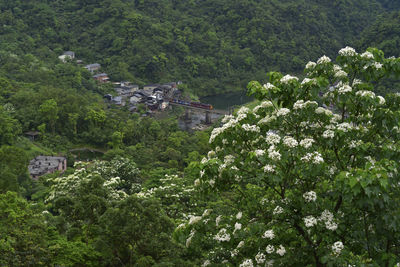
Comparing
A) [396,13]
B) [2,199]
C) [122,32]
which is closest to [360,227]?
[2,199]

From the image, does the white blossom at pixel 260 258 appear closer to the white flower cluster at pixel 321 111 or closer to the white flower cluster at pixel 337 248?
the white flower cluster at pixel 337 248

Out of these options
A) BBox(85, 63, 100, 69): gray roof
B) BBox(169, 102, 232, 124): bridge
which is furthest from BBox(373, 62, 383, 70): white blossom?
BBox(85, 63, 100, 69): gray roof

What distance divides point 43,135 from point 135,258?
2847 cm

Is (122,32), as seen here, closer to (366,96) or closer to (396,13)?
(396,13)

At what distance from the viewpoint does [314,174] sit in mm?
5938

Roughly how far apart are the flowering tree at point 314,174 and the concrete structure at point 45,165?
2529cm

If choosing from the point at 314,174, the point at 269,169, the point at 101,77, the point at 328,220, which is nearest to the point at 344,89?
the point at 314,174

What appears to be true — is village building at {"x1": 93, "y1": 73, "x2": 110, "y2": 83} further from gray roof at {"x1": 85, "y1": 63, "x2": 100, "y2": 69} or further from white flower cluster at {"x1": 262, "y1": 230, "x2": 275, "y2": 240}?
white flower cluster at {"x1": 262, "y1": 230, "x2": 275, "y2": 240}

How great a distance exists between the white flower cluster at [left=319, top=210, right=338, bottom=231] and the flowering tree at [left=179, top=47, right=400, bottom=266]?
1 cm

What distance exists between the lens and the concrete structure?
99.5ft

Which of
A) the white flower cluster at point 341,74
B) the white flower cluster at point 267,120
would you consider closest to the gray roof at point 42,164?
the white flower cluster at point 267,120

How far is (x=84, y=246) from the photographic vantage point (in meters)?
11.9

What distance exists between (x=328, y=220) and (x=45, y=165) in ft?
93.1

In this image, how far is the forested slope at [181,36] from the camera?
68062 millimetres
